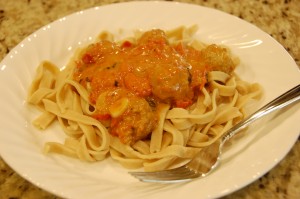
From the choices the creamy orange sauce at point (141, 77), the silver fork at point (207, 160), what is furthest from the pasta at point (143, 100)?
the silver fork at point (207, 160)

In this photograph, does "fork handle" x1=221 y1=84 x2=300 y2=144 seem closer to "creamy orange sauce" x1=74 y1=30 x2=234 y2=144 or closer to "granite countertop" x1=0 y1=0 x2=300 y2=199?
"creamy orange sauce" x1=74 y1=30 x2=234 y2=144

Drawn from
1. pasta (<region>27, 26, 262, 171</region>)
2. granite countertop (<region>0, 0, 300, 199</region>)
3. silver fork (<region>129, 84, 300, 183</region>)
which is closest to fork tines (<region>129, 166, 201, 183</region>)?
silver fork (<region>129, 84, 300, 183</region>)

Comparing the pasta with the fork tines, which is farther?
the pasta

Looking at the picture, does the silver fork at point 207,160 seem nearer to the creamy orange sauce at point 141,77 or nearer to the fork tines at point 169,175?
the fork tines at point 169,175

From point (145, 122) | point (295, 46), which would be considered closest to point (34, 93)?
point (145, 122)

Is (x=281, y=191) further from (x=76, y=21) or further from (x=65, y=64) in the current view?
(x=76, y=21)
